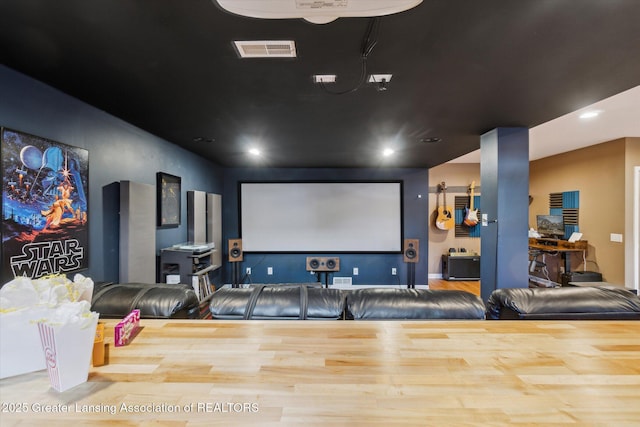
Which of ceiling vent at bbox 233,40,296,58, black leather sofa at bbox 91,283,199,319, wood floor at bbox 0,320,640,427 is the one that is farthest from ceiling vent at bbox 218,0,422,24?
black leather sofa at bbox 91,283,199,319

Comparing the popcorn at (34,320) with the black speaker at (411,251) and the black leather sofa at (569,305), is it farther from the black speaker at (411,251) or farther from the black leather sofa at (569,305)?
the black speaker at (411,251)

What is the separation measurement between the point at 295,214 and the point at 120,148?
3.08 metres

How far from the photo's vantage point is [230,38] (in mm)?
1315

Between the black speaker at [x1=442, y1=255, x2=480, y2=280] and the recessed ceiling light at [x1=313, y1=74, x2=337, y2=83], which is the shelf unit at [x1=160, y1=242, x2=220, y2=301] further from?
the black speaker at [x1=442, y1=255, x2=480, y2=280]

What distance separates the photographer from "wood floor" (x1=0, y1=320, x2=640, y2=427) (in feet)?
2.14

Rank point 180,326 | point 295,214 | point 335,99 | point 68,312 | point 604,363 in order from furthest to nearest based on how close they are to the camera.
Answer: point 295,214
point 335,99
point 180,326
point 604,363
point 68,312

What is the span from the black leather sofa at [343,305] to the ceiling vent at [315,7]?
1283 mm

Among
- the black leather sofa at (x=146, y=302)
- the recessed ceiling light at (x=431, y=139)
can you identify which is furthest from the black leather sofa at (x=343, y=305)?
the recessed ceiling light at (x=431, y=139)

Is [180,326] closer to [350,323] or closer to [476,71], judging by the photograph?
[350,323]

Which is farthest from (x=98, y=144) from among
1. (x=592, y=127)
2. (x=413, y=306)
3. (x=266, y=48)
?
(x=592, y=127)

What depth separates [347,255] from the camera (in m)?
5.18

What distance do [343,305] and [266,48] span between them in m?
1.43

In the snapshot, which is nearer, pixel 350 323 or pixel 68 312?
pixel 68 312

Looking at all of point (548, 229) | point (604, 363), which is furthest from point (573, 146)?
point (604, 363)
